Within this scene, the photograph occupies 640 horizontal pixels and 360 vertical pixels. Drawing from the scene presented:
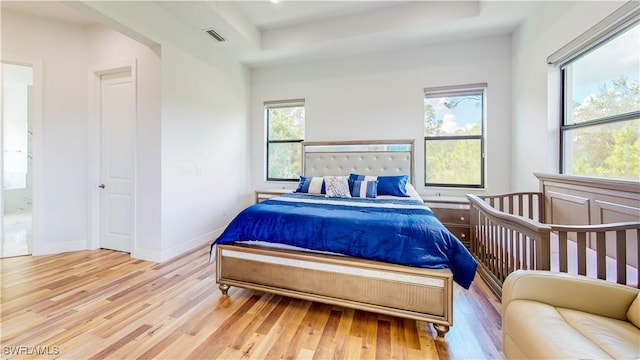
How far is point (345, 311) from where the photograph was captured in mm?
2043

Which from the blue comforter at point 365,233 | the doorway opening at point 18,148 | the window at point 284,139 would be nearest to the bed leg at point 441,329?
the blue comforter at point 365,233

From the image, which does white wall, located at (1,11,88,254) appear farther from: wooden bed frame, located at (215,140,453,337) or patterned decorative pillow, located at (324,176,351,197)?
patterned decorative pillow, located at (324,176,351,197)

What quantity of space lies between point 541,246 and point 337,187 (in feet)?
7.02

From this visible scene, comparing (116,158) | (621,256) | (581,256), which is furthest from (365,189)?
(116,158)

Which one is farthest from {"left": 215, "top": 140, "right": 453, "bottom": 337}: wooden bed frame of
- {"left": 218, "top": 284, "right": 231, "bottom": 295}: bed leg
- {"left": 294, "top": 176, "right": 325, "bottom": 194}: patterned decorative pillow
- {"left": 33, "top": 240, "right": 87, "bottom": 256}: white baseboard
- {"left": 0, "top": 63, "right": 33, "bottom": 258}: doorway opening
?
{"left": 0, "top": 63, "right": 33, "bottom": 258}: doorway opening

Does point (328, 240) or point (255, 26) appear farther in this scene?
point (255, 26)

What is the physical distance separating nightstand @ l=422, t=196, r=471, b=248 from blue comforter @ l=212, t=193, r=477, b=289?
1.19 metres

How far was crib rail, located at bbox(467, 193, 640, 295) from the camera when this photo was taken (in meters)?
1.46

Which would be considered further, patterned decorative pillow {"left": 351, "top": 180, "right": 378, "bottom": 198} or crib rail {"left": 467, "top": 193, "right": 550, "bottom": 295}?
patterned decorative pillow {"left": 351, "top": 180, "right": 378, "bottom": 198}

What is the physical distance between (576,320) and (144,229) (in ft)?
12.5

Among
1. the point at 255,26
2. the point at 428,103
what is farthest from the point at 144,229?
the point at 428,103

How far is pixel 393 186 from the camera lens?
3344mm

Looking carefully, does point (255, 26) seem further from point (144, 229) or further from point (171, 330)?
point (171, 330)

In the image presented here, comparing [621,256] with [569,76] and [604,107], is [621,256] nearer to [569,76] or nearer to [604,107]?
[604,107]
